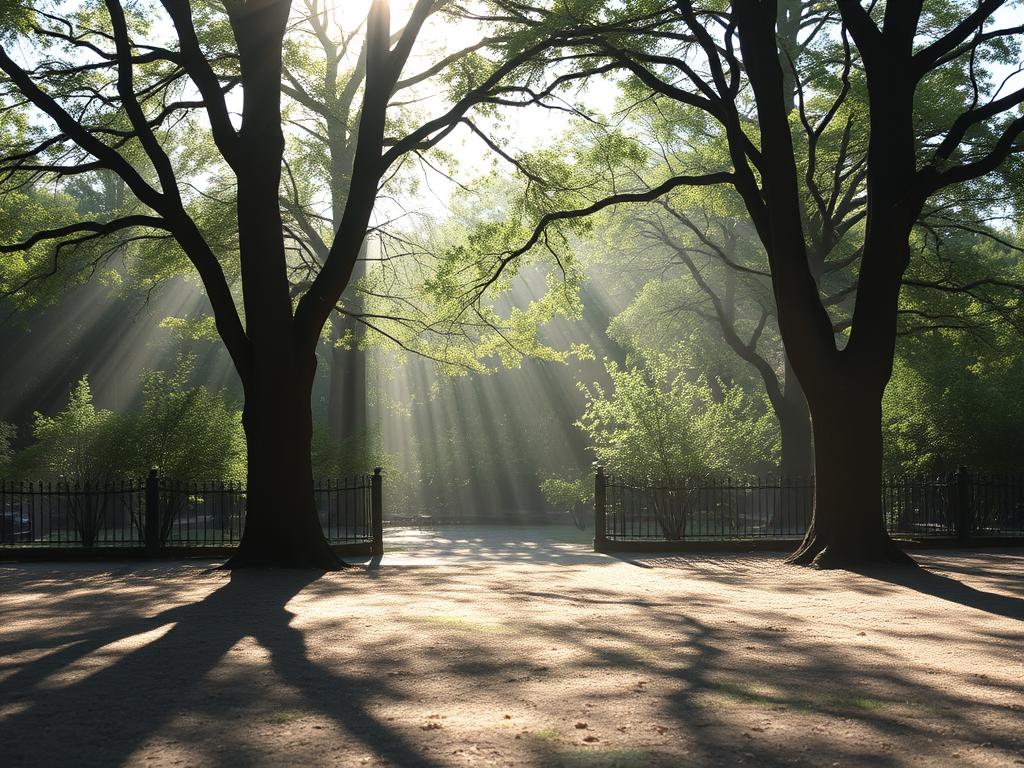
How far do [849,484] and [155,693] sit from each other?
11.1m

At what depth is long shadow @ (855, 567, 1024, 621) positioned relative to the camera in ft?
32.4

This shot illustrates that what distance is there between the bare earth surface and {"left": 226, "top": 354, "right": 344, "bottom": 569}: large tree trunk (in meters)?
2.23

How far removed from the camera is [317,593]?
11234mm

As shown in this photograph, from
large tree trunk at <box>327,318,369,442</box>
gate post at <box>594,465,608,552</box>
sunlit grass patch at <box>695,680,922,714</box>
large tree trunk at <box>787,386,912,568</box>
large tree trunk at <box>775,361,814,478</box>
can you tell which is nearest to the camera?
sunlit grass patch at <box>695,680,922,714</box>

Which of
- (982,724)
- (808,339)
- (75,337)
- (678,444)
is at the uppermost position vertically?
(75,337)

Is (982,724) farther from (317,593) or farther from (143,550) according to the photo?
(143,550)

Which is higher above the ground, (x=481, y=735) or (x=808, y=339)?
(x=808, y=339)

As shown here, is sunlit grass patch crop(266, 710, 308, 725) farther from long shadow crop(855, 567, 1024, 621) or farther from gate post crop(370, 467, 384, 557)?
gate post crop(370, 467, 384, 557)

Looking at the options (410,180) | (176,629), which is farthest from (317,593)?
(410,180)

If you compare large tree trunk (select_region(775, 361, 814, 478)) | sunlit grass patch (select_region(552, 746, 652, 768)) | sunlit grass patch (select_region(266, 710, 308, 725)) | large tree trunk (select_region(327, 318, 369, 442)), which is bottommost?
sunlit grass patch (select_region(552, 746, 652, 768))

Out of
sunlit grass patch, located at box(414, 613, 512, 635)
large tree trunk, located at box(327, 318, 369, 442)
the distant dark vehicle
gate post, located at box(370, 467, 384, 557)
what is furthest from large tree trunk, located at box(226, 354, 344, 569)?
large tree trunk, located at box(327, 318, 369, 442)

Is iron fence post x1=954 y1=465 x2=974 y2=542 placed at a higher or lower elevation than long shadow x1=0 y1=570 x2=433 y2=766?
higher

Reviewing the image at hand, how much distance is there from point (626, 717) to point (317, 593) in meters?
6.61

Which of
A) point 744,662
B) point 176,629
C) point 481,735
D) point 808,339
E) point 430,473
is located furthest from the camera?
point 430,473
